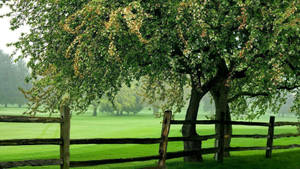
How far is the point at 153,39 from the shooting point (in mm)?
11297

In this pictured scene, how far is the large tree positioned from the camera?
10766mm

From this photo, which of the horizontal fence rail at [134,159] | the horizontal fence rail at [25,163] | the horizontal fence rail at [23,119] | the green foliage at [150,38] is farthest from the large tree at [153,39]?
the horizontal fence rail at [25,163]

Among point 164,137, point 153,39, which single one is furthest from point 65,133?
point 153,39

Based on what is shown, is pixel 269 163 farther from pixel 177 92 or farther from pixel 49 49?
pixel 49 49

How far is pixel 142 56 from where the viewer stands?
13016mm

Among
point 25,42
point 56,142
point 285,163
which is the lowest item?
point 285,163

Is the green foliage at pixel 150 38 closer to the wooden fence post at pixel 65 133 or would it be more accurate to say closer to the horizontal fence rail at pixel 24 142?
the wooden fence post at pixel 65 133

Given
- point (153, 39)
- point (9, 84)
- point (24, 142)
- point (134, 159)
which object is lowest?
point (134, 159)

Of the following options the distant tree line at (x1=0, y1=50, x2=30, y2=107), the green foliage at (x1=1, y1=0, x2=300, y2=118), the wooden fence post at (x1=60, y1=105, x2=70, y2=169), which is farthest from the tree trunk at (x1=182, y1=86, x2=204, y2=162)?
the distant tree line at (x1=0, y1=50, x2=30, y2=107)

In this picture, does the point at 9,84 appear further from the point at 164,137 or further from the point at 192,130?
the point at 164,137

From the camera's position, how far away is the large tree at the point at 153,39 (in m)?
10.8

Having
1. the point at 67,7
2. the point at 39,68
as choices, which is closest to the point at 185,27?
the point at 67,7

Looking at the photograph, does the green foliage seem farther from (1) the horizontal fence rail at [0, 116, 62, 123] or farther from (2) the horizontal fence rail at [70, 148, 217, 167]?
(2) the horizontal fence rail at [70, 148, 217, 167]

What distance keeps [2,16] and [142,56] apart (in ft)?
18.3
